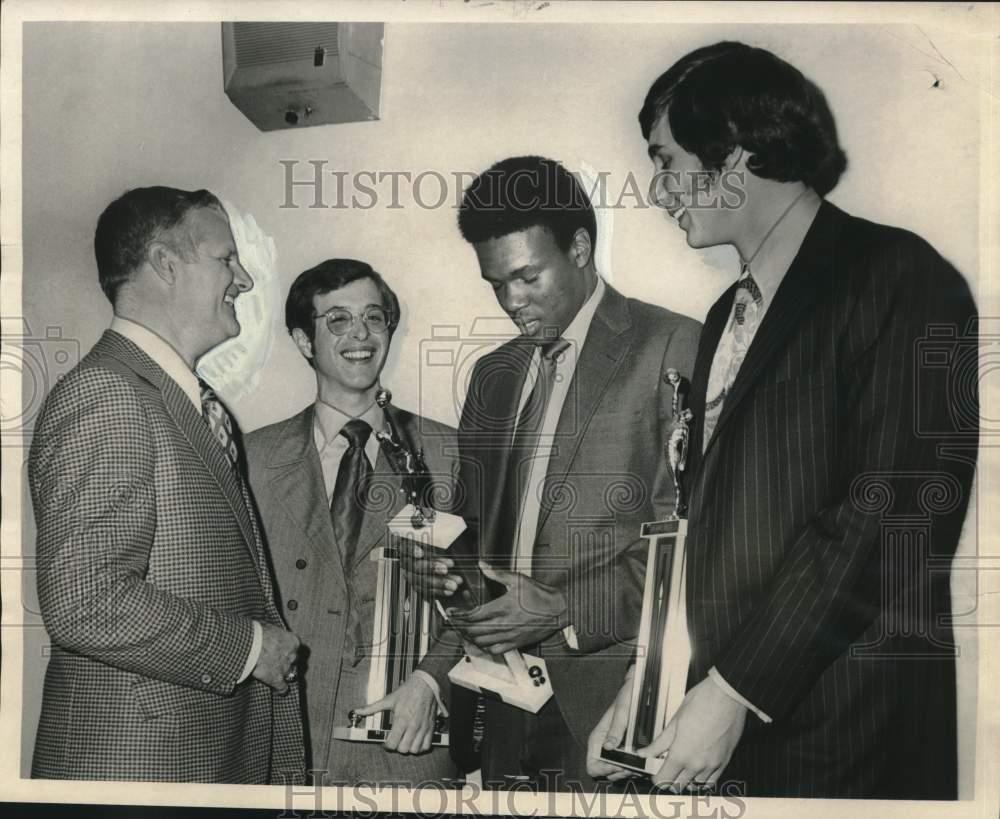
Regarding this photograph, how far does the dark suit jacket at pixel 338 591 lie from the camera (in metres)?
2.67

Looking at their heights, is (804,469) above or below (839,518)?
above

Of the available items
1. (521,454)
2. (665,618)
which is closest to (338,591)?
(521,454)

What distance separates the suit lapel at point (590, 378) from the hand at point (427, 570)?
0.26m

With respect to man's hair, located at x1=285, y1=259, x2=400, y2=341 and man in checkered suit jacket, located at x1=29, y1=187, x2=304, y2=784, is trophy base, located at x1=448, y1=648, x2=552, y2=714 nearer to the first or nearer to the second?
man in checkered suit jacket, located at x1=29, y1=187, x2=304, y2=784

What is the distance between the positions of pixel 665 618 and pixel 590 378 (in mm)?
623

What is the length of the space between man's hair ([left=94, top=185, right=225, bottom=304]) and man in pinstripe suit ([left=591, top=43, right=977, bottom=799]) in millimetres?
1211

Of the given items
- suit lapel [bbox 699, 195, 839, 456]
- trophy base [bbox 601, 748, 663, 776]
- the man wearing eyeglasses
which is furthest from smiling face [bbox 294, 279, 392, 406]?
trophy base [bbox 601, 748, 663, 776]

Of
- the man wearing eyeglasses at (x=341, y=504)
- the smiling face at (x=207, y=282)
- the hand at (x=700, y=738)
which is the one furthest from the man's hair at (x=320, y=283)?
the hand at (x=700, y=738)

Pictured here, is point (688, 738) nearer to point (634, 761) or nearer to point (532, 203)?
point (634, 761)

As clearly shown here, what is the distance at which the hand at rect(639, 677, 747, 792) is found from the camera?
2572 mm

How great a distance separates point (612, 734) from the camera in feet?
8.64

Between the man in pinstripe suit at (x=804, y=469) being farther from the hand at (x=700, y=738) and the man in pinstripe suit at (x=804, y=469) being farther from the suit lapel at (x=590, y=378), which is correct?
the suit lapel at (x=590, y=378)

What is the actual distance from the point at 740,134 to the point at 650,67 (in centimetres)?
29

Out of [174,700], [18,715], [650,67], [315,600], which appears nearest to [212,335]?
[315,600]
